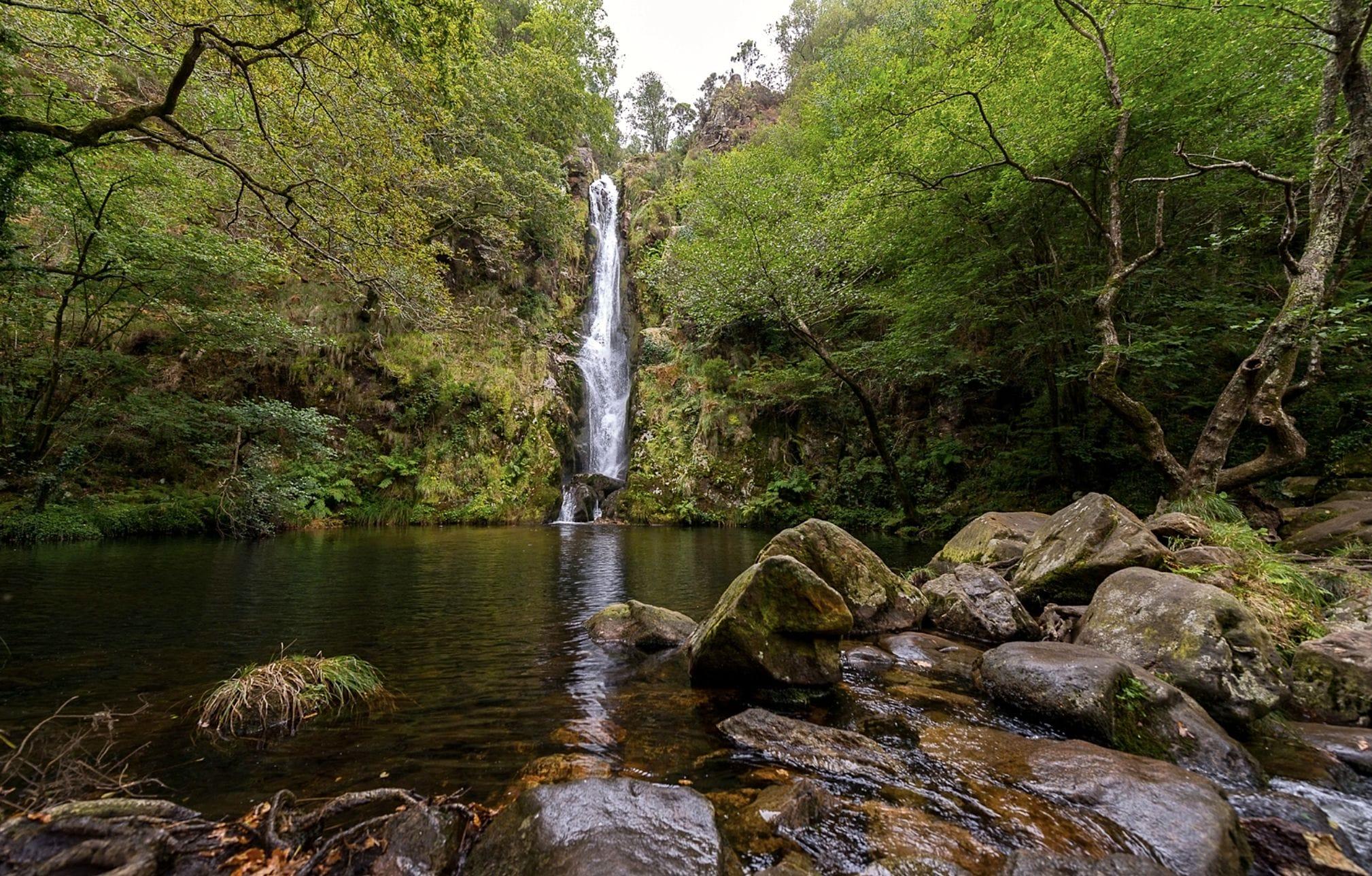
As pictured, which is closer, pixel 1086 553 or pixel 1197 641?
pixel 1197 641

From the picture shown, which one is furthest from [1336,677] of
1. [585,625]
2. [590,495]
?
[590,495]

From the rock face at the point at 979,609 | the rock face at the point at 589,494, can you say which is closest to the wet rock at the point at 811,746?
the rock face at the point at 979,609

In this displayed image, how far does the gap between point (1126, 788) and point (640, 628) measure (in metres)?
4.31

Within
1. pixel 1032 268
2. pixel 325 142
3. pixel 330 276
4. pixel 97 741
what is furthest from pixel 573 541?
pixel 330 276

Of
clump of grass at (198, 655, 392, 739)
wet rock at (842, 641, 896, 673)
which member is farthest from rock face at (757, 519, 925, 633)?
clump of grass at (198, 655, 392, 739)

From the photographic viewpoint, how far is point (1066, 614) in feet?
17.9

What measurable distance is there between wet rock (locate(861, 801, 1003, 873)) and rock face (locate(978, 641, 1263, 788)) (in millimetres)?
1583

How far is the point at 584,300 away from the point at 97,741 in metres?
29.9

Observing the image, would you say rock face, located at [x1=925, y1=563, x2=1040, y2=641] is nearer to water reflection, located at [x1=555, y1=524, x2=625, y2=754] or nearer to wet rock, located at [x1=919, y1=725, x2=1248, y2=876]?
wet rock, located at [x1=919, y1=725, x2=1248, y2=876]

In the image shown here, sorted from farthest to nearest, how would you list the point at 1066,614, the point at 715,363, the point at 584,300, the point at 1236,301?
the point at 584,300, the point at 715,363, the point at 1236,301, the point at 1066,614

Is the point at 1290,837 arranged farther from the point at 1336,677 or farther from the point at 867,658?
the point at 867,658

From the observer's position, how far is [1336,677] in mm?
3910

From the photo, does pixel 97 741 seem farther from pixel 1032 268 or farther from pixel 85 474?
pixel 85 474

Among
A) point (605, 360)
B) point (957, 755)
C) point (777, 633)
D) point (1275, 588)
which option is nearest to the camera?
point (957, 755)
